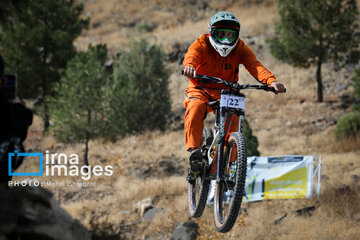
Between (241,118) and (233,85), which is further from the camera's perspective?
(241,118)

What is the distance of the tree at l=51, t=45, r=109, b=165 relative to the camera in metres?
17.9

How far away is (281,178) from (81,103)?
32.1 feet

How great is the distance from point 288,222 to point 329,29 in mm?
16447

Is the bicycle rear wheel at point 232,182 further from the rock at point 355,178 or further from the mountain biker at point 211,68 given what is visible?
the rock at point 355,178

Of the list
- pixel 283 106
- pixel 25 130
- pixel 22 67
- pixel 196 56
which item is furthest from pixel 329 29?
pixel 25 130

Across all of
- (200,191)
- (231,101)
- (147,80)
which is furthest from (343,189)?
(147,80)

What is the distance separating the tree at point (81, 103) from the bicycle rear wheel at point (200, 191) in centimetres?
1232

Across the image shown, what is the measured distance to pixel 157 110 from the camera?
26141 millimetres

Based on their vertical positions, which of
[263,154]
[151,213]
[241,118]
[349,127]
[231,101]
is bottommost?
[151,213]

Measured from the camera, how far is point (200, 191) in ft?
18.8

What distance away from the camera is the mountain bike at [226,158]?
482 cm

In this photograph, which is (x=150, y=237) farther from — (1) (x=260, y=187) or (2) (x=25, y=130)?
(2) (x=25, y=130)

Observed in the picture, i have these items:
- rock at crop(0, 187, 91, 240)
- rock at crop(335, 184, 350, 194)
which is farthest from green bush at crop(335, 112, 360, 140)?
rock at crop(0, 187, 91, 240)

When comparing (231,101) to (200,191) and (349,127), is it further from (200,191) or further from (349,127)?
(349,127)
